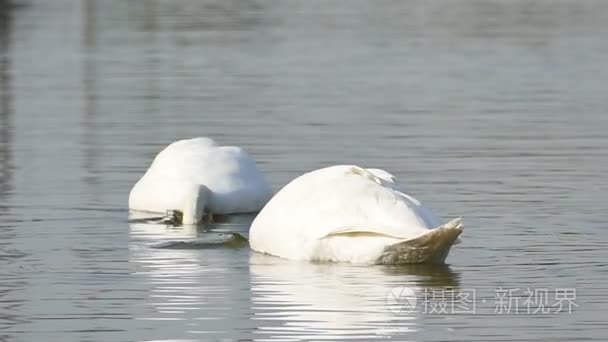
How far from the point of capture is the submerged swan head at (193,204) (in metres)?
14.3

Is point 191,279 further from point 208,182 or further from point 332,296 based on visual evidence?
point 208,182

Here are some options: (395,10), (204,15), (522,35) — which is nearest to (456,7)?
(395,10)

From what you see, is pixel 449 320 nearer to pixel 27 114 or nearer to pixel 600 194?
pixel 600 194

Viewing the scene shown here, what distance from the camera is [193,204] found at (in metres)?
14.3

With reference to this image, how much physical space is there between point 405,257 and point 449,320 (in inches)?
70.4

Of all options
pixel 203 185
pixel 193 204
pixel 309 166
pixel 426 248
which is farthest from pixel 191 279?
pixel 309 166

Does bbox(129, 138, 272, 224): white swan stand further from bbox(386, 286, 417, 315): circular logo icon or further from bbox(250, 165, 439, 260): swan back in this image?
bbox(386, 286, 417, 315): circular logo icon

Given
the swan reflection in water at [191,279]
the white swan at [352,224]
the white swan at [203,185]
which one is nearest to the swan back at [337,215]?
the white swan at [352,224]

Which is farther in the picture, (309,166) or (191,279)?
(309,166)

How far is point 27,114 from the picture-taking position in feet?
76.2

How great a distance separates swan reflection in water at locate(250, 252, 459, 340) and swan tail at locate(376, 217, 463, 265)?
7 cm

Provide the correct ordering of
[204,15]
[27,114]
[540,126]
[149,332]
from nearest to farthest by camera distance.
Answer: [149,332]
[540,126]
[27,114]
[204,15]

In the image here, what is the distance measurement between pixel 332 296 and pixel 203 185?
155 inches

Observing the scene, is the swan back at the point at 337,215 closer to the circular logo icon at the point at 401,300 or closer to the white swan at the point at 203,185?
the circular logo icon at the point at 401,300
